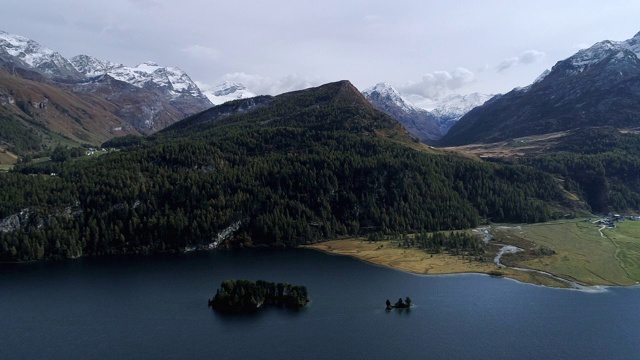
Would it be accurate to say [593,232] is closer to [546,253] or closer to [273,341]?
[546,253]

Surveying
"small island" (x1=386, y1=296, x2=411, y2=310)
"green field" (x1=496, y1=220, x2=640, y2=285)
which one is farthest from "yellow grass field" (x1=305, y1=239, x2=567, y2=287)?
"small island" (x1=386, y1=296, x2=411, y2=310)

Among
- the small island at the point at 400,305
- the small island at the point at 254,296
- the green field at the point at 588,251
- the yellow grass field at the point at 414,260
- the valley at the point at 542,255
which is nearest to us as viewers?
the small island at the point at 400,305

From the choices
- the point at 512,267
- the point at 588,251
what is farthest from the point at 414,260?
the point at 588,251

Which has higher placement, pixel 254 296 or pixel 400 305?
pixel 254 296

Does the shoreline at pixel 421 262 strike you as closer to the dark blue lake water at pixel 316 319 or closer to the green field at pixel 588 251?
the dark blue lake water at pixel 316 319

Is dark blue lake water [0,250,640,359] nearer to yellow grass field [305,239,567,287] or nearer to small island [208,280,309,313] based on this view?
small island [208,280,309,313]

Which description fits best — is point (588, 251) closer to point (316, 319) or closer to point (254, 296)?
point (316, 319)

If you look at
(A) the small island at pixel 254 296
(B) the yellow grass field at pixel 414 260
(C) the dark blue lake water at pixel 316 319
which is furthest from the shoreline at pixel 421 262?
(A) the small island at pixel 254 296
